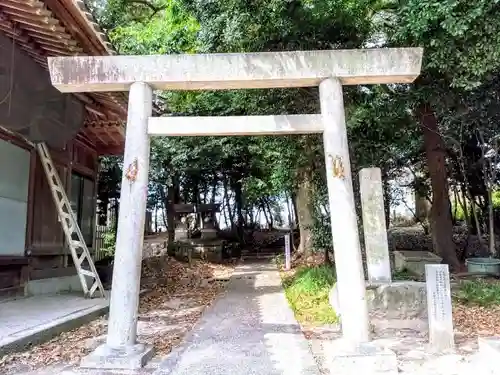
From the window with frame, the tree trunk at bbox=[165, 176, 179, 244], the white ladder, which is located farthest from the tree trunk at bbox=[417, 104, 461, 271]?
the tree trunk at bbox=[165, 176, 179, 244]

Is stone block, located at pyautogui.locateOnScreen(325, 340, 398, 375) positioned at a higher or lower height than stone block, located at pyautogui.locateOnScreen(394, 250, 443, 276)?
lower

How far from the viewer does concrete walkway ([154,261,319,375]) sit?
14.0 feet

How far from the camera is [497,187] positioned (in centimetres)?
1519

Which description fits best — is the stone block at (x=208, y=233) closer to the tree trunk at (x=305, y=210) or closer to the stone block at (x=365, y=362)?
the tree trunk at (x=305, y=210)

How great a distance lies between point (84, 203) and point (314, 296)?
19.3 ft

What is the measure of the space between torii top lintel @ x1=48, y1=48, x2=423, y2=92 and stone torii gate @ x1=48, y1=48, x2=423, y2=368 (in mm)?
11

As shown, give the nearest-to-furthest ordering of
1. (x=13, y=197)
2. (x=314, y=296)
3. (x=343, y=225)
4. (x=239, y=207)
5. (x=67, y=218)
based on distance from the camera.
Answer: (x=343, y=225) < (x=13, y=197) < (x=67, y=218) < (x=314, y=296) < (x=239, y=207)

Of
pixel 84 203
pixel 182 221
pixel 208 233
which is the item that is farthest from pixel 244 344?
pixel 182 221

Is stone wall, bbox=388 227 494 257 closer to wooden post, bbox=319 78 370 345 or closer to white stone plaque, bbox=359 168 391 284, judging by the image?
white stone plaque, bbox=359 168 391 284

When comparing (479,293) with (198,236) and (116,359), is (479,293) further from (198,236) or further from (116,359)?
(198,236)

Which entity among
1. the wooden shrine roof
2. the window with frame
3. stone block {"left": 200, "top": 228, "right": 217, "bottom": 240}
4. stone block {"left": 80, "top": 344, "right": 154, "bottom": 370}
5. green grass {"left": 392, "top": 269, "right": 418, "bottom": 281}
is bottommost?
stone block {"left": 80, "top": 344, "right": 154, "bottom": 370}

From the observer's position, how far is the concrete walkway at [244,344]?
426 cm

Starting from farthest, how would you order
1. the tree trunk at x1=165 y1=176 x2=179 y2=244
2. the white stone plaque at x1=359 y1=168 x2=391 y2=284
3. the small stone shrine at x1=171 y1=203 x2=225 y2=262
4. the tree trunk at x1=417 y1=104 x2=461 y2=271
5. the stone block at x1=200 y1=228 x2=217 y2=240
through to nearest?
the stone block at x1=200 y1=228 x2=217 y2=240 → the tree trunk at x1=165 y1=176 x2=179 y2=244 → the small stone shrine at x1=171 y1=203 x2=225 y2=262 → the tree trunk at x1=417 y1=104 x2=461 y2=271 → the white stone plaque at x1=359 y1=168 x2=391 y2=284

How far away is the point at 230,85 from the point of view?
16.7 feet
